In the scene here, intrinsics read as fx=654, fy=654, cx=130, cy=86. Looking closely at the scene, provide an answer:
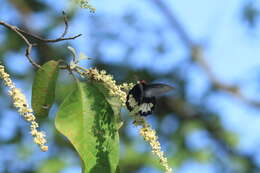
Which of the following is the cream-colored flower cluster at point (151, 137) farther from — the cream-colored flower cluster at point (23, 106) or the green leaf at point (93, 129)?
the cream-colored flower cluster at point (23, 106)

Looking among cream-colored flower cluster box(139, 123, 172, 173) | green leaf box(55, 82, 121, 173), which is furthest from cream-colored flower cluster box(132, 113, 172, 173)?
green leaf box(55, 82, 121, 173)

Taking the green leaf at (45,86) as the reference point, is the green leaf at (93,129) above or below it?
below

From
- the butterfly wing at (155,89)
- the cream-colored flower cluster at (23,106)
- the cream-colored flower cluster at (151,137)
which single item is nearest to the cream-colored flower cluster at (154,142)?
the cream-colored flower cluster at (151,137)

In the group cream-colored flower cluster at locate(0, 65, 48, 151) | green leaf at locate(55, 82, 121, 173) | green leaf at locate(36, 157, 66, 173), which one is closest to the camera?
cream-colored flower cluster at locate(0, 65, 48, 151)

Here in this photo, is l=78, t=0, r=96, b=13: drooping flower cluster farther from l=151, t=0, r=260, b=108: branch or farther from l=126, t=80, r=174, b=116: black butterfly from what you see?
l=151, t=0, r=260, b=108: branch

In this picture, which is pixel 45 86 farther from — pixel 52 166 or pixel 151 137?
pixel 52 166

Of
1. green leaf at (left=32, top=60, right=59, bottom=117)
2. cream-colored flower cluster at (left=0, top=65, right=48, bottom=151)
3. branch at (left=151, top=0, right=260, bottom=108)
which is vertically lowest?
cream-colored flower cluster at (left=0, top=65, right=48, bottom=151)
